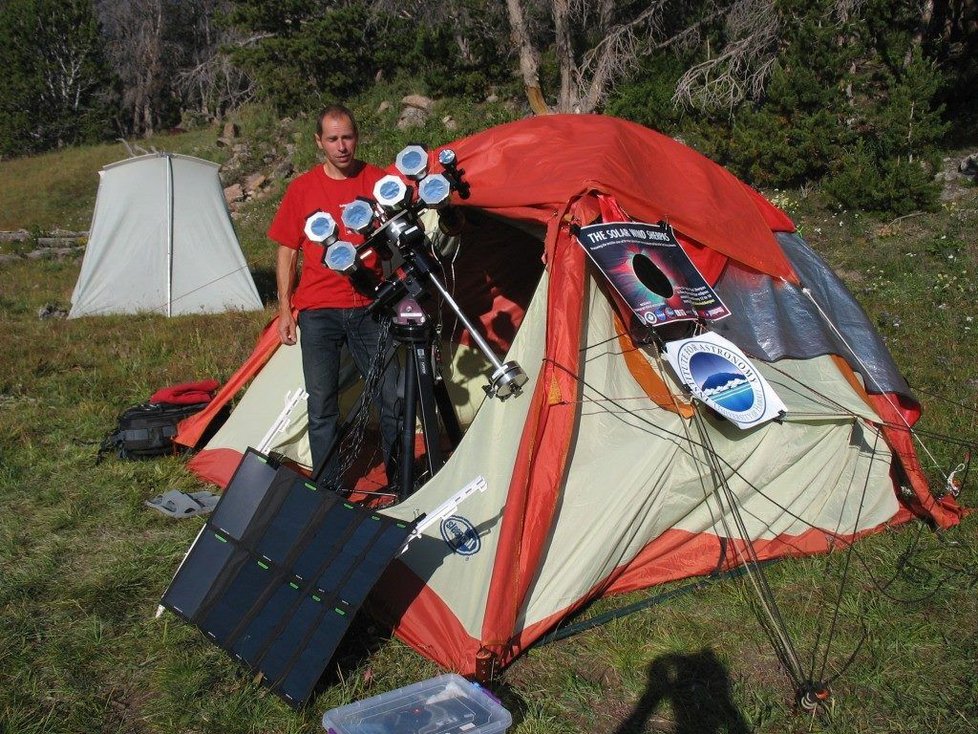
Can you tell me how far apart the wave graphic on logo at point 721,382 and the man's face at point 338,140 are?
1833mm

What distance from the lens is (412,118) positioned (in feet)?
62.4

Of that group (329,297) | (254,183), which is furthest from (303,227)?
(254,183)

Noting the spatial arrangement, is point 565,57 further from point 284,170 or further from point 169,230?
point 169,230

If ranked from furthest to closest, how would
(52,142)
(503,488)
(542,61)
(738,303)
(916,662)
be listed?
(52,142) < (542,61) < (738,303) < (503,488) < (916,662)

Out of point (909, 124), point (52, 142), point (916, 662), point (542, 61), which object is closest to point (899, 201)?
point (909, 124)

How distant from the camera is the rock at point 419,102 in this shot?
63.2 feet

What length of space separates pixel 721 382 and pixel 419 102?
671 inches

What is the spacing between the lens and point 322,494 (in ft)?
11.2

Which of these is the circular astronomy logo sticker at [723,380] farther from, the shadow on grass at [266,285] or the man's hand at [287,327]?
the shadow on grass at [266,285]

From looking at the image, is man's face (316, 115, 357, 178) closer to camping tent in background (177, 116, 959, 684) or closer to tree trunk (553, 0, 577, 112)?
camping tent in background (177, 116, 959, 684)

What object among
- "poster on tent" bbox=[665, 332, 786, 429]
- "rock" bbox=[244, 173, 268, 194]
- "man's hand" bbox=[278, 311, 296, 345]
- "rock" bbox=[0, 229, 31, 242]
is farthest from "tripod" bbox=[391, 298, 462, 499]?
"rock" bbox=[244, 173, 268, 194]

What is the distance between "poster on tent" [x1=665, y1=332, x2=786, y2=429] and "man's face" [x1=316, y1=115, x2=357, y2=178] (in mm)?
1729

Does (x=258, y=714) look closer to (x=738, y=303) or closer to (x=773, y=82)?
(x=738, y=303)

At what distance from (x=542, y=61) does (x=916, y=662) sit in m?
16.6
